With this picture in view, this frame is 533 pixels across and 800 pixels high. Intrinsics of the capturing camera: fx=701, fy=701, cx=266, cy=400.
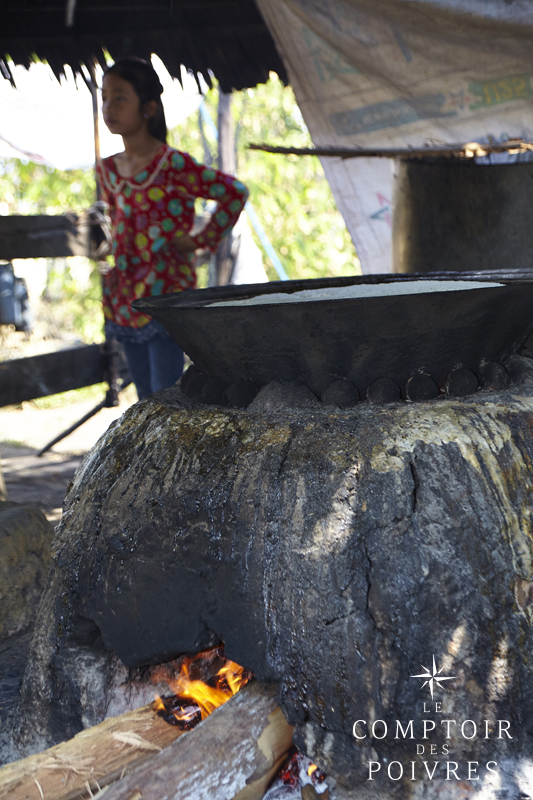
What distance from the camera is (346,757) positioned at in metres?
1.28

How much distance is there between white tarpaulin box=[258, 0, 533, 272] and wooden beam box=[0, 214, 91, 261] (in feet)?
5.31

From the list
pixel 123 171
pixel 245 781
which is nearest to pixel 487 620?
pixel 245 781

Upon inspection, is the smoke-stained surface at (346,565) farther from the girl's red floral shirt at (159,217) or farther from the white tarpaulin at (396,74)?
the white tarpaulin at (396,74)

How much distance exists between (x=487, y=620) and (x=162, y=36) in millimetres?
3126

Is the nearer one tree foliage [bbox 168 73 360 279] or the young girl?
the young girl

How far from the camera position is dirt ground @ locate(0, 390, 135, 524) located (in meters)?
4.16

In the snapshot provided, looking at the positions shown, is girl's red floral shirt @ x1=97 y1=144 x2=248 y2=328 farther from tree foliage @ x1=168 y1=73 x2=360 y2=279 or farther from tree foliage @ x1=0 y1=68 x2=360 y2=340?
tree foliage @ x1=168 y1=73 x2=360 y2=279

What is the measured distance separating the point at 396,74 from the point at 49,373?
251 cm

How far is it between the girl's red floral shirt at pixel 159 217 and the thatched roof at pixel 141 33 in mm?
949

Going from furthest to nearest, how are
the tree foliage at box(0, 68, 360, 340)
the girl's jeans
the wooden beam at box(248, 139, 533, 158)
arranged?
the tree foliage at box(0, 68, 360, 340)
the girl's jeans
the wooden beam at box(248, 139, 533, 158)

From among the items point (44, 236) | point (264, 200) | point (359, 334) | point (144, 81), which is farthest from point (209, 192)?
point (264, 200)

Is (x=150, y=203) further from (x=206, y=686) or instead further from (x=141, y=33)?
(x=206, y=686)

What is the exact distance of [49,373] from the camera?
4.16 metres

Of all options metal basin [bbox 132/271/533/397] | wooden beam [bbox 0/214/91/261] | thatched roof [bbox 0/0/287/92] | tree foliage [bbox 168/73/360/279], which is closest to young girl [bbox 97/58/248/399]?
thatched roof [bbox 0/0/287/92]
